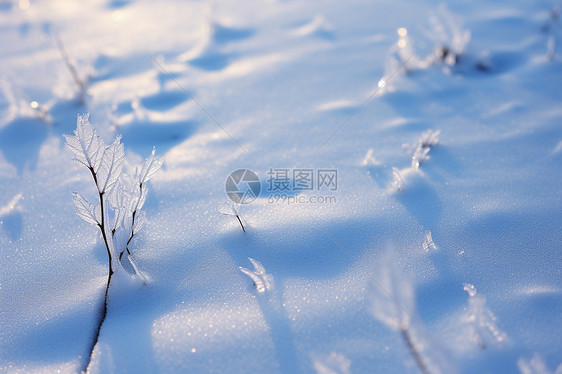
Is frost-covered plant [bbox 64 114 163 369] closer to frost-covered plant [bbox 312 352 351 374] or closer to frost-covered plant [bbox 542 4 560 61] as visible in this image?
frost-covered plant [bbox 312 352 351 374]

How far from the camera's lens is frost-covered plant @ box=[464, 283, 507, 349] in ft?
4.08

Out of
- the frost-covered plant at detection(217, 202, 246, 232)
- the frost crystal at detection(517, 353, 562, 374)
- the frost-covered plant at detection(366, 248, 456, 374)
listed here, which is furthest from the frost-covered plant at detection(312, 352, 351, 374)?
the frost-covered plant at detection(217, 202, 246, 232)

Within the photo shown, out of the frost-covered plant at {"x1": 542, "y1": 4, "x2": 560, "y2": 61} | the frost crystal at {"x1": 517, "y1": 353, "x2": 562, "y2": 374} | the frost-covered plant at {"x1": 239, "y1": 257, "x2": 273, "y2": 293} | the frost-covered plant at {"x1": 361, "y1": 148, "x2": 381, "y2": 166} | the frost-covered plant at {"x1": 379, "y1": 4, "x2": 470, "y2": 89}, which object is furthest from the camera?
the frost-covered plant at {"x1": 542, "y1": 4, "x2": 560, "y2": 61}

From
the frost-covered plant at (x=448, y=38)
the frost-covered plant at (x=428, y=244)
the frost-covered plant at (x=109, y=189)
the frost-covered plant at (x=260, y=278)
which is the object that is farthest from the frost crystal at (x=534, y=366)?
the frost-covered plant at (x=448, y=38)

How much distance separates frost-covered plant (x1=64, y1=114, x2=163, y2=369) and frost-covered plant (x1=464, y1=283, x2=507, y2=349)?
4.20ft

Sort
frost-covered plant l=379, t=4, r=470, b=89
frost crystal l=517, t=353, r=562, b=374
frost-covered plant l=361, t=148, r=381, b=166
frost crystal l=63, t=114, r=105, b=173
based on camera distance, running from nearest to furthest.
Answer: frost crystal l=517, t=353, r=562, b=374 → frost crystal l=63, t=114, r=105, b=173 → frost-covered plant l=361, t=148, r=381, b=166 → frost-covered plant l=379, t=4, r=470, b=89

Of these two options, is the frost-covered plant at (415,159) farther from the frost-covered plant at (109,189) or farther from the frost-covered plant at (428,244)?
the frost-covered plant at (109,189)

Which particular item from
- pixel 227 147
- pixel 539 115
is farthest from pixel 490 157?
pixel 227 147

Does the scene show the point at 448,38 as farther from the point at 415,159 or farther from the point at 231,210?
the point at 231,210

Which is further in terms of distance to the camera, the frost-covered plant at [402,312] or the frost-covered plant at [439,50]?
the frost-covered plant at [439,50]

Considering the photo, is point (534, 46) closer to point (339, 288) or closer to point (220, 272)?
point (339, 288)

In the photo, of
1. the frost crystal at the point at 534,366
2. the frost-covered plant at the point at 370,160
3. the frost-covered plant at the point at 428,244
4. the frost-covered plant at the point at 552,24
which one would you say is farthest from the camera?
the frost-covered plant at the point at 552,24

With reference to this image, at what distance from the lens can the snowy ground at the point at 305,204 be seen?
51.3 inches

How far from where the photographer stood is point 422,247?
1.60 metres
